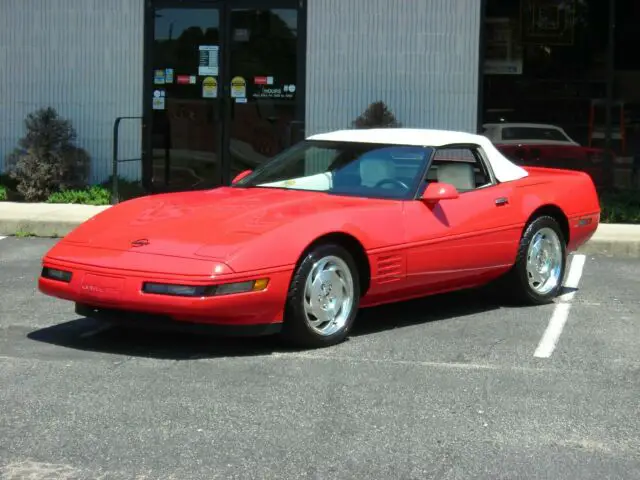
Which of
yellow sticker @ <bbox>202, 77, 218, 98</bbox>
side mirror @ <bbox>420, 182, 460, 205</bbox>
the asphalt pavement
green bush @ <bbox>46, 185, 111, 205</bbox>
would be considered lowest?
the asphalt pavement

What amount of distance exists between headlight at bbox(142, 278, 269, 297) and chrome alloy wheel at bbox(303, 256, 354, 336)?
413 mm

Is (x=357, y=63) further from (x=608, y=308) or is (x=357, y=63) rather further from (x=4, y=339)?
(x=4, y=339)

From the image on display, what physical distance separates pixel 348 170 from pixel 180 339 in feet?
5.64

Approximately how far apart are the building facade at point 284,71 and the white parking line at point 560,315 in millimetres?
3907

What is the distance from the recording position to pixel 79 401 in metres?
5.53

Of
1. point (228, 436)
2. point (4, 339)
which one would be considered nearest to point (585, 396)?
point (228, 436)

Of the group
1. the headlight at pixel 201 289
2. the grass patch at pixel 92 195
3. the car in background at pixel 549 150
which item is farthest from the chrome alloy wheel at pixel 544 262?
the grass patch at pixel 92 195

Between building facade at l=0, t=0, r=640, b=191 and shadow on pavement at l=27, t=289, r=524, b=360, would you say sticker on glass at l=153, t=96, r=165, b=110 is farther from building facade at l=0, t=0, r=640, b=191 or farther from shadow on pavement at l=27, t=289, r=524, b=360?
shadow on pavement at l=27, t=289, r=524, b=360

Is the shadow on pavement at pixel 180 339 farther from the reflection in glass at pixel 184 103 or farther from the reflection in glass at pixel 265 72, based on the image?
the reflection in glass at pixel 184 103

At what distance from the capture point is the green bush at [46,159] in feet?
46.5

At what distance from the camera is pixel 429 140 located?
7.93 m

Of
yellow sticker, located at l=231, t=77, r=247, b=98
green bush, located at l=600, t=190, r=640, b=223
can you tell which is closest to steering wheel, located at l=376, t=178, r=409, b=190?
green bush, located at l=600, t=190, r=640, b=223

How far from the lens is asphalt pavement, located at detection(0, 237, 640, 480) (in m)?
4.68

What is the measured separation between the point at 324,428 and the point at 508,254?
10.8 ft
